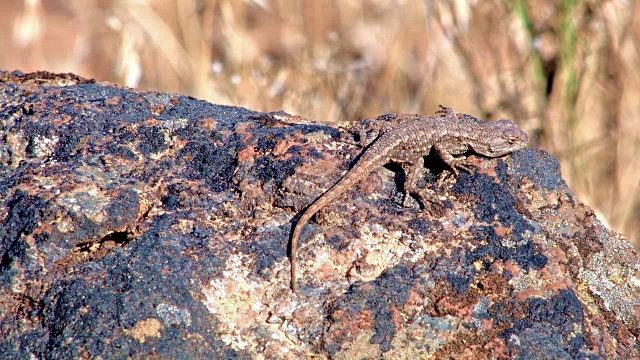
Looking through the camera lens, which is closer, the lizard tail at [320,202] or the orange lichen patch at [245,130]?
the lizard tail at [320,202]

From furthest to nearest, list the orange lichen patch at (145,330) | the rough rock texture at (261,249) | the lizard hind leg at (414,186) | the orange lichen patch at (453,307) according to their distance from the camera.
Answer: the lizard hind leg at (414,186) → the orange lichen patch at (453,307) → the rough rock texture at (261,249) → the orange lichen patch at (145,330)

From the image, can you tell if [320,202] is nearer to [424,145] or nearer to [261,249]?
[261,249]

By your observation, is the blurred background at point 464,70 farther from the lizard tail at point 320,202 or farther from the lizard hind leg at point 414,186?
the lizard tail at point 320,202

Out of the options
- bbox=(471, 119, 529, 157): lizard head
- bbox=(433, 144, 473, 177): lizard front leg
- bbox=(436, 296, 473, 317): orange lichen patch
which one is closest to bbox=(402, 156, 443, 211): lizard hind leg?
bbox=(433, 144, 473, 177): lizard front leg

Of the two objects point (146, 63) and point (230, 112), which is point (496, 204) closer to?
point (230, 112)

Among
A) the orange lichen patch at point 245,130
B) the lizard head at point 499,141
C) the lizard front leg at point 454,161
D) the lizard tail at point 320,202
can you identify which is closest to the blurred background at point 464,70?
the lizard head at point 499,141

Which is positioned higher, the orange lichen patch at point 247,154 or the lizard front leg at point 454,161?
the lizard front leg at point 454,161

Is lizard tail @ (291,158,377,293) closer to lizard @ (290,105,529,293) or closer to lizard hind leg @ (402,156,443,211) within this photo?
lizard @ (290,105,529,293)

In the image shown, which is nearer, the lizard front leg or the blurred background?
the lizard front leg
